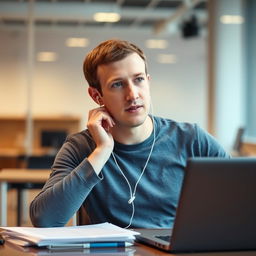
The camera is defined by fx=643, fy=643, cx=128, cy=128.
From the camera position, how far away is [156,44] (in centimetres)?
1416

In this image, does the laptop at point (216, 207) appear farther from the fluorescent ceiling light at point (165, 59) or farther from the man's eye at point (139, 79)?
the fluorescent ceiling light at point (165, 59)

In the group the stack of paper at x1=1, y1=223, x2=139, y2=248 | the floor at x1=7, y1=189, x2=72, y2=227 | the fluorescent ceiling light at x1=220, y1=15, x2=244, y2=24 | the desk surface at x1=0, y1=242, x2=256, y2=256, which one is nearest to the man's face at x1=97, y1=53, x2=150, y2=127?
the stack of paper at x1=1, y1=223, x2=139, y2=248

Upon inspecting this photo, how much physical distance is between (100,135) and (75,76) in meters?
11.7

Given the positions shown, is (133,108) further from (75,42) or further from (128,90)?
(75,42)

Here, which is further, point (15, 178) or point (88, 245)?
point (15, 178)

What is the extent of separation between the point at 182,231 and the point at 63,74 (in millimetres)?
12375

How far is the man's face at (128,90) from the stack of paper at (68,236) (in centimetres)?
45

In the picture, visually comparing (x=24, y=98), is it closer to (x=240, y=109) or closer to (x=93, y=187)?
(x=240, y=109)

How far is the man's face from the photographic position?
210 cm

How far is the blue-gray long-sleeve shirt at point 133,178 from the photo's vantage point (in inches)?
79.7

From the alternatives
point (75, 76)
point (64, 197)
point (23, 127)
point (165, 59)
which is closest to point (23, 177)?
point (64, 197)

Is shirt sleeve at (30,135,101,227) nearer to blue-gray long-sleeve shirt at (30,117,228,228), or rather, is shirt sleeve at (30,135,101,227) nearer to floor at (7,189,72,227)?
blue-gray long-sleeve shirt at (30,117,228,228)

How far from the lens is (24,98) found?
1339 cm

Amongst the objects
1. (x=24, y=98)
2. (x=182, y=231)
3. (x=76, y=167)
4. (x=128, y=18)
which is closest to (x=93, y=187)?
(x=76, y=167)
